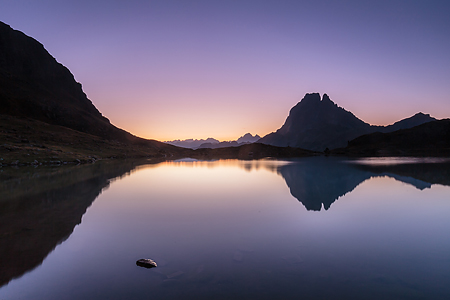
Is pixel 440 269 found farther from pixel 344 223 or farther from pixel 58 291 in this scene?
pixel 58 291

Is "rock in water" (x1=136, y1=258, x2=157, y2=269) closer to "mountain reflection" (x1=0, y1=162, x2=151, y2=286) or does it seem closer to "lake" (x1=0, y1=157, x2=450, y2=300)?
"lake" (x1=0, y1=157, x2=450, y2=300)

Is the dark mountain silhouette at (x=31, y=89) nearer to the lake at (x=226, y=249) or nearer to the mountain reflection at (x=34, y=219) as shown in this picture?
the mountain reflection at (x=34, y=219)

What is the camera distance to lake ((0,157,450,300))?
311 inches

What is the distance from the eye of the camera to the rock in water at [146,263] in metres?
9.41

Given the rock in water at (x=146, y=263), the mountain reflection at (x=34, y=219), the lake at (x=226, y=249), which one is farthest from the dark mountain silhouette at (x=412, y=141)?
the rock in water at (x=146, y=263)

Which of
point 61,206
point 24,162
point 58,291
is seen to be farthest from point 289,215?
point 24,162

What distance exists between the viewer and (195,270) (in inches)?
357

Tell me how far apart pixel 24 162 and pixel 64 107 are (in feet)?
482

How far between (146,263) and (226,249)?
3600 mm

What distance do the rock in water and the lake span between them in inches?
8.5

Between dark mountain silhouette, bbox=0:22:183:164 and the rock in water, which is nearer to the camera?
the rock in water

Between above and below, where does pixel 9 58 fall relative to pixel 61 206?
above

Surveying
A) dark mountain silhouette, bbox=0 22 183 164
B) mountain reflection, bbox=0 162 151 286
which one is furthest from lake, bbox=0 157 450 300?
dark mountain silhouette, bbox=0 22 183 164

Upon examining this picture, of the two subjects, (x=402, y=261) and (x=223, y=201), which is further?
(x=223, y=201)
